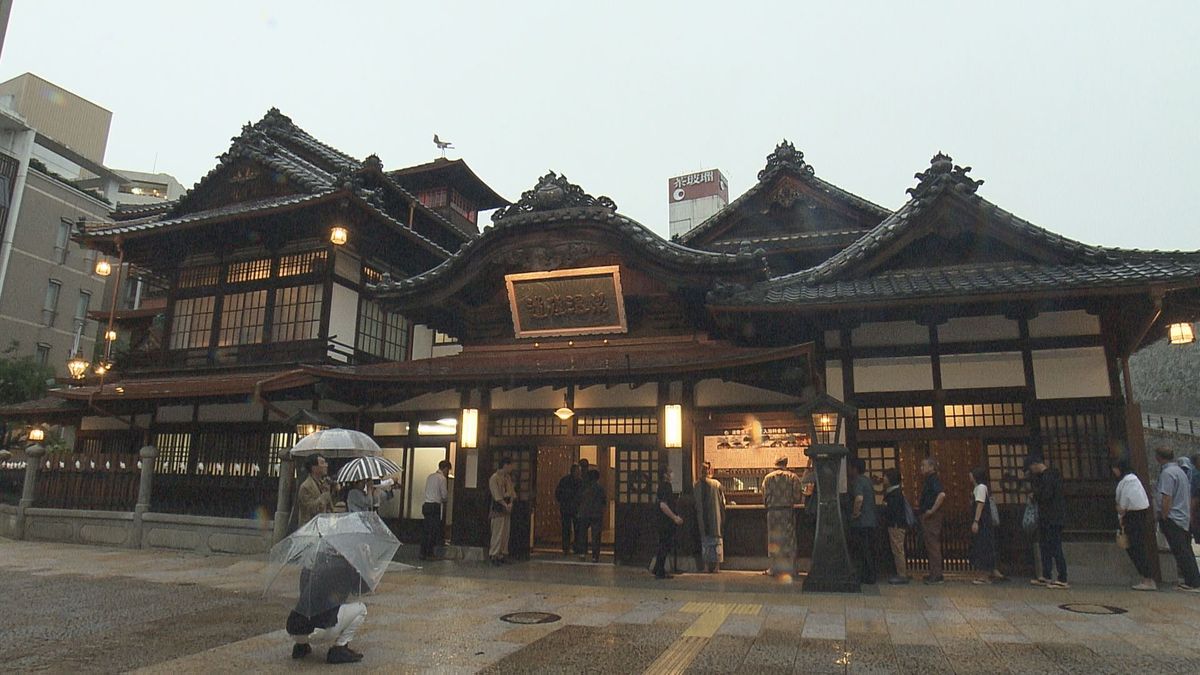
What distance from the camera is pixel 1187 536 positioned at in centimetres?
1066

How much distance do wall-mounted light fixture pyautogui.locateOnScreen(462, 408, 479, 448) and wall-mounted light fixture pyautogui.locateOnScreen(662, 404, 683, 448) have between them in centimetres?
427

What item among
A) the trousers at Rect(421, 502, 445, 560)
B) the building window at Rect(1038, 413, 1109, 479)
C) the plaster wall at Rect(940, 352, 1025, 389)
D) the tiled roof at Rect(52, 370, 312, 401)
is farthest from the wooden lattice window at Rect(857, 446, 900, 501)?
the tiled roof at Rect(52, 370, 312, 401)

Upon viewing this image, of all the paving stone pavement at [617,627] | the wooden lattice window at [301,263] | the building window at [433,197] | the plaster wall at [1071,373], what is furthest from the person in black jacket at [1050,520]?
the building window at [433,197]

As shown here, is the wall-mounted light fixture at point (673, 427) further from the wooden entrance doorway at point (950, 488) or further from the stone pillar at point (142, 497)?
the stone pillar at point (142, 497)

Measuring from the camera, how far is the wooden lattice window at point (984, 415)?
1239cm

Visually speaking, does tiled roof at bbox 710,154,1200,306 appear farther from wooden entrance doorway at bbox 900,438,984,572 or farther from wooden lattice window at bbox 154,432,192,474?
wooden lattice window at bbox 154,432,192,474

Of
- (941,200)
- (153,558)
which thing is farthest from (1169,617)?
(153,558)

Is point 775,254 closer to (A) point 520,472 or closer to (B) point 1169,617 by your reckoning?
(A) point 520,472

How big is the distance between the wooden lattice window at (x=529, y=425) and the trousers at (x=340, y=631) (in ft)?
29.4

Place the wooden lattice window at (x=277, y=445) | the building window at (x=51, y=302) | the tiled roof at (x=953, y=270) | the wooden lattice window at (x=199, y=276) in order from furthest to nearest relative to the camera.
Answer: the building window at (x=51, y=302)
the wooden lattice window at (x=199, y=276)
the wooden lattice window at (x=277, y=445)
the tiled roof at (x=953, y=270)

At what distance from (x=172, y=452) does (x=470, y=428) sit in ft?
32.9

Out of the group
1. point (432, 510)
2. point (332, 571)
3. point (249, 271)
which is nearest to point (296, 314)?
point (249, 271)

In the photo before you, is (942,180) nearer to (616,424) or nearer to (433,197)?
(616,424)

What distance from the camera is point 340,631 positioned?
620 centimetres
